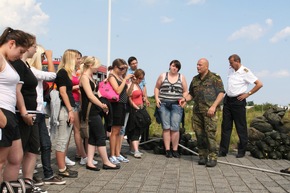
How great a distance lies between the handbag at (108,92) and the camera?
6793mm

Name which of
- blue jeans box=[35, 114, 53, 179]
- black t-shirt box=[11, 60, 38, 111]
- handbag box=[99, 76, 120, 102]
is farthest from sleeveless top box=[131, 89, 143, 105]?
black t-shirt box=[11, 60, 38, 111]

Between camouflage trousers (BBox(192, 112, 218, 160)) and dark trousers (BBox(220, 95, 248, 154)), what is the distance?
3.47 ft

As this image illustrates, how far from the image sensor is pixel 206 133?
7516 mm

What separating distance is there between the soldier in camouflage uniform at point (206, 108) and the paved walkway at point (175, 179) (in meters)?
0.29

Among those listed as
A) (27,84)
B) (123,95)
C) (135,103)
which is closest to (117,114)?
(123,95)

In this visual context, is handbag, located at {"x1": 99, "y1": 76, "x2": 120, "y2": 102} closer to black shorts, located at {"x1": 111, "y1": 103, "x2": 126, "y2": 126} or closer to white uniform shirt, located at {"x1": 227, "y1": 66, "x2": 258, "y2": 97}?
black shorts, located at {"x1": 111, "y1": 103, "x2": 126, "y2": 126}

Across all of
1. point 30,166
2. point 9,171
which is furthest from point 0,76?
point 30,166

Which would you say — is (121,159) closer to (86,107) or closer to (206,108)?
(86,107)

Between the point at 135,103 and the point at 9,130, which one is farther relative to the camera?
the point at 135,103

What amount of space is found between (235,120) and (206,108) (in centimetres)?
146

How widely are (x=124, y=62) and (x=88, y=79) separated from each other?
1.11 metres

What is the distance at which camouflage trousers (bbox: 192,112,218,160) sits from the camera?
7398 millimetres

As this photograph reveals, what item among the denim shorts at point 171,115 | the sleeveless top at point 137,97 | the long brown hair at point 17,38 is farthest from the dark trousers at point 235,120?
the long brown hair at point 17,38

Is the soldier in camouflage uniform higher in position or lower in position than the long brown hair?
lower
